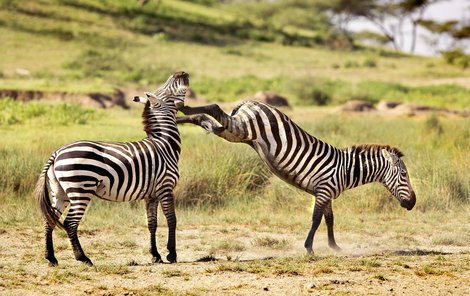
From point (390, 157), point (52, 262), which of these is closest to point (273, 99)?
point (390, 157)

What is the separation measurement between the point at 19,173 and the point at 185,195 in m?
2.49


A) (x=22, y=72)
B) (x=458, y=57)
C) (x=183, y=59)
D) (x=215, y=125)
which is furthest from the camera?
(x=183, y=59)

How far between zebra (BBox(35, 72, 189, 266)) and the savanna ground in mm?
480

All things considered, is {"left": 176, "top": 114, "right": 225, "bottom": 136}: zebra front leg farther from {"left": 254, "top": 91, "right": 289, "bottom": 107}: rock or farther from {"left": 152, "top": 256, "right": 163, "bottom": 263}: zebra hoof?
{"left": 254, "top": 91, "right": 289, "bottom": 107}: rock

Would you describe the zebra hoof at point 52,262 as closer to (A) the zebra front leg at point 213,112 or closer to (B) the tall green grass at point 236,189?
(A) the zebra front leg at point 213,112

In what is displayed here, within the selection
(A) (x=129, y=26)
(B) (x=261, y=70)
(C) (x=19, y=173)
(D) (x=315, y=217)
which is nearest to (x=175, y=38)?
(A) (x=129, y=26)

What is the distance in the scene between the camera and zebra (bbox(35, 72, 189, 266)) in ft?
27.8

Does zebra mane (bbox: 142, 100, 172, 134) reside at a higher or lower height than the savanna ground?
higher

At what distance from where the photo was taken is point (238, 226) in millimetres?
11703

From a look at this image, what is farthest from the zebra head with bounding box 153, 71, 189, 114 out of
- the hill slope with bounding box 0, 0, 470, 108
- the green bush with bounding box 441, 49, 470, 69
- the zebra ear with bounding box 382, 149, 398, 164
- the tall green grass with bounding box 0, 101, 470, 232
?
the green bush with bounding box 441, 49, 470, 69

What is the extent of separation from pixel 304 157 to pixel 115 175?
240 cm

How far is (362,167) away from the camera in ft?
33.7

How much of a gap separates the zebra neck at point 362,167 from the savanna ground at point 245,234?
0.86 m

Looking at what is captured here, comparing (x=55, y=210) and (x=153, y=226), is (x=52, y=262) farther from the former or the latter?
(x=153, y=226)
